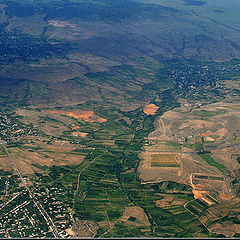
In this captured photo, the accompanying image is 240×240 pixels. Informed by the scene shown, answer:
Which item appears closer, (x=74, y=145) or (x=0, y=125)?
(x=74, y=145)

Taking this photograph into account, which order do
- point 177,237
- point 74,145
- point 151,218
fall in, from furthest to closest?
1. point 74,145
2. point 151,218
3. point 177,237

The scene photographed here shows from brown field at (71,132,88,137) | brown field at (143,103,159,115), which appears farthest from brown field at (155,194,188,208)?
brown field at (143,103,159,115)

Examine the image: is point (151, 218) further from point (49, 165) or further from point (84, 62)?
point (84, 62)

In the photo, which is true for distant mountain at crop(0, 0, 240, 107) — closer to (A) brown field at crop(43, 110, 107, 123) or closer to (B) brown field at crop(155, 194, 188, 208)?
(A) brown field at crop(43, 110, 107, 123)

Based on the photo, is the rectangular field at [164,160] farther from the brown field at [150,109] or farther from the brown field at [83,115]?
the brown field at [150,109]

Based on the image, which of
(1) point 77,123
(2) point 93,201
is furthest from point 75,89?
(2) point 93,201

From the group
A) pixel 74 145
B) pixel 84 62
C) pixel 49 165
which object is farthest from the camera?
pixel 84 62
